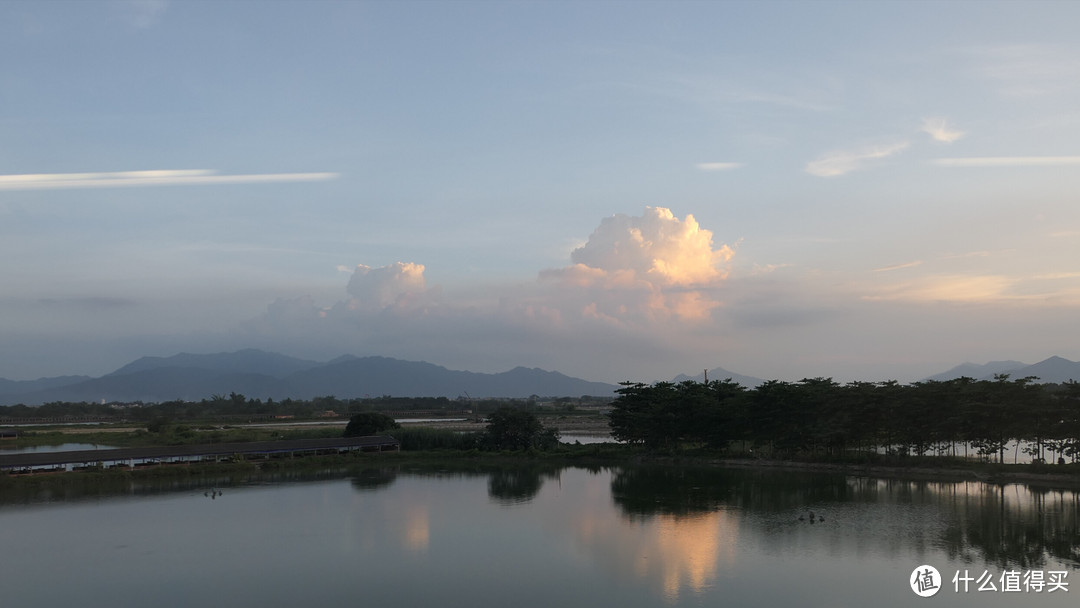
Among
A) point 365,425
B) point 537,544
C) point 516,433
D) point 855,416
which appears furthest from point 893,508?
point 365,425

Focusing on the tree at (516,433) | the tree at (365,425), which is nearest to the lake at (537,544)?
the tree at (516,433)

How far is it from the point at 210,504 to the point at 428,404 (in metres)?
125

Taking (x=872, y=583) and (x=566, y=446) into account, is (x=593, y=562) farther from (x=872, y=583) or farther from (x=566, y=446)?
(x=566, y=446)

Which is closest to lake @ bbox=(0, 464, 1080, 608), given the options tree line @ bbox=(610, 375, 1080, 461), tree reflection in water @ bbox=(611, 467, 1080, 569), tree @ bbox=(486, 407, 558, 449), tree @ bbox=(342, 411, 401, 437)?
tree reflection in water @ bbox=(611, 467, 1080, 569)

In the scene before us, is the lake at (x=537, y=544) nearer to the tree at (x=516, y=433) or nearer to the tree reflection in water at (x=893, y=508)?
the tree reflection in water at (x=893, y=508)

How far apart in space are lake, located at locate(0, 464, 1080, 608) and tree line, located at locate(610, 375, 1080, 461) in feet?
11.6

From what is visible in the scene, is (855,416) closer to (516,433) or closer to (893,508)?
(893,508)

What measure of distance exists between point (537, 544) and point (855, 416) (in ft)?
73.4

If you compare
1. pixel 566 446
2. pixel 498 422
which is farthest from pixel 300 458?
pixel 566 446

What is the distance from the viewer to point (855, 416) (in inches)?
1506

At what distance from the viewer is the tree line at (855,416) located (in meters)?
33.4

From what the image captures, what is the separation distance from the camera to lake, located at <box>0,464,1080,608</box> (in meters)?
18.3

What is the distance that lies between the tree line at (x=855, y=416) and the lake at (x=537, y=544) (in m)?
3.52

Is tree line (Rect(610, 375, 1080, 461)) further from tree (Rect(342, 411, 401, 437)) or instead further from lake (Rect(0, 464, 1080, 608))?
tree (Rect(342, 411, 401, 437))
